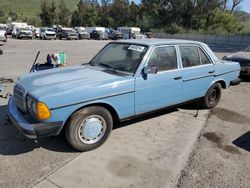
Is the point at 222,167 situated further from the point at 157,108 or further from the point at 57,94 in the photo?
the point at 57,94

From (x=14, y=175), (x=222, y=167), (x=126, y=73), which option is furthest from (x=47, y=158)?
(x=222, y=167)

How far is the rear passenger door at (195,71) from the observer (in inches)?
204

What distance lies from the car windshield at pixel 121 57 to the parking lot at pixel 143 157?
115 cm

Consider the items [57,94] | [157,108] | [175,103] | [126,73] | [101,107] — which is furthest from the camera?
[175,103]

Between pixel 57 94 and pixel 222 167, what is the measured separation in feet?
8.22

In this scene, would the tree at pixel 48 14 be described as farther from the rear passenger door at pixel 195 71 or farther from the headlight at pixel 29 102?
the headlight at pixel 29 102

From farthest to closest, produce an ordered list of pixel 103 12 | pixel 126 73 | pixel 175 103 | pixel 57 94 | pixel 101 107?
1. pixel 103 12
2. pixel 175 103
3. pixel 126 73
4. pixel 101 107
5. pixel 57 94

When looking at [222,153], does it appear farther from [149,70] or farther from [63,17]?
[63,17]

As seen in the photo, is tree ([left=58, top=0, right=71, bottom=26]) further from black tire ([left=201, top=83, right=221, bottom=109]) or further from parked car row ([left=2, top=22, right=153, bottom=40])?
black tire ([left=201, top=83, right=221, bottom=109])

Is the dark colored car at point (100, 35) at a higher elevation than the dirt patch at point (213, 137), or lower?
higher

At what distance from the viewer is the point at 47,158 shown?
3.82 m

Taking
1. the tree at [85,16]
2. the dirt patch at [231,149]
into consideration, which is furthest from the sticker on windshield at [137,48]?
the tree at [85,16]

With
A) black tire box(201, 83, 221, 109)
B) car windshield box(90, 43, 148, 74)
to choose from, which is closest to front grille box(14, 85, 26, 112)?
car windshield box(90, 43, 148, 74)

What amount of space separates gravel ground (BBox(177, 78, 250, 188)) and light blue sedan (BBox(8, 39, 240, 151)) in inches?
30.8
